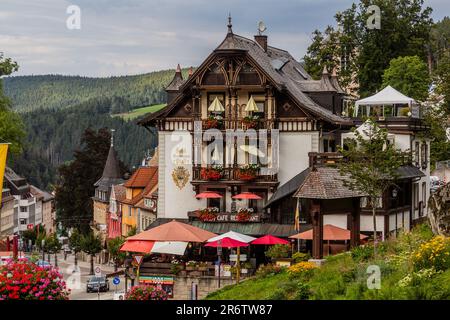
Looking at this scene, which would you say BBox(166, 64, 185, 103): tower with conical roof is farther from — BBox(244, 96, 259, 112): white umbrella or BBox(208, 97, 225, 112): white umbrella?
BBox(244, 96, 259, 112): white umbrella

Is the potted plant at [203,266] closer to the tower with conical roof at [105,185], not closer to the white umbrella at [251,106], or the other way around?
the white umbrella at [251,106]

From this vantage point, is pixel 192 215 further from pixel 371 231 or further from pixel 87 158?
pixel 87 158

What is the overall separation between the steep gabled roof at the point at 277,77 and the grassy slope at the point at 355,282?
58.5ft

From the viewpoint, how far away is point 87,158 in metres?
116

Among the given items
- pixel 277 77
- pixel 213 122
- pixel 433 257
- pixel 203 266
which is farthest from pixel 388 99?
pixel 433 257

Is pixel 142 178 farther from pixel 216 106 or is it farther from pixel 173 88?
pixel 216 106

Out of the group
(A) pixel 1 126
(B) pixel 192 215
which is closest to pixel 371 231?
(B) pixel 192 215

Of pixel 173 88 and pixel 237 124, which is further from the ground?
pixel 173 88

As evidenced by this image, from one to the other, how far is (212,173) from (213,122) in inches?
103

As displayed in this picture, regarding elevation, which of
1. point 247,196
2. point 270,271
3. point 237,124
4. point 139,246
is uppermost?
point 237,124

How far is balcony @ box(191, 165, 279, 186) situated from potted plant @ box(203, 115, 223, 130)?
83.9 inches

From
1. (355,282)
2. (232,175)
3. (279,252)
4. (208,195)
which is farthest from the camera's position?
(232,175)

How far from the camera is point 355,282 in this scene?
93.0ft
